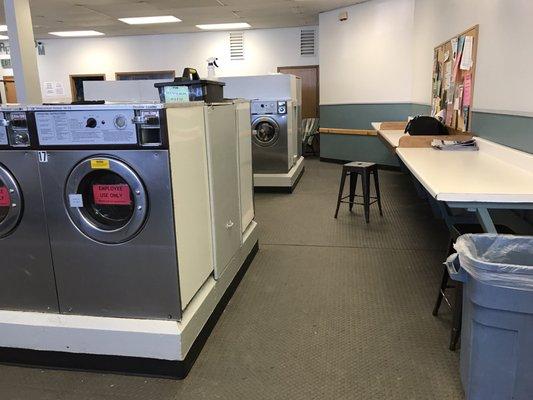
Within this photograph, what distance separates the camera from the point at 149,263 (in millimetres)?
1887

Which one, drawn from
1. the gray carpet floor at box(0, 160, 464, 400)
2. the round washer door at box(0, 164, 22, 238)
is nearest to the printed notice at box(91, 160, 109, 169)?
the round washer door at box(0, 164, 22, 238)

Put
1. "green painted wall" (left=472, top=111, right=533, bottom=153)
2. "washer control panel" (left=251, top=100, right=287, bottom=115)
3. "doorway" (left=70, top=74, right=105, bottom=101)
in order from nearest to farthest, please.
Result: "green painted wall" (left=472, top=111, right=533, bottom=153) < "washer control panel" (left=251, top=100, right=287, bottom=115) < "doorway" (left=70, top=74, right=105, bottom=101)

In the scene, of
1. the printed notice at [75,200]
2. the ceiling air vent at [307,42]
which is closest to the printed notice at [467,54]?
the printed notice at [75,200]

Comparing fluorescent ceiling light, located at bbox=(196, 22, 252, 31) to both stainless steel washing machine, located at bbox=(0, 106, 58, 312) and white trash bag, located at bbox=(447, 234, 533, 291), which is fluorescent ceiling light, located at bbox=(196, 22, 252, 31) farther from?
white trash bag, located at bbox=(447, 234, 533, 291)

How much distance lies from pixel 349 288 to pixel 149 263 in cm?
145

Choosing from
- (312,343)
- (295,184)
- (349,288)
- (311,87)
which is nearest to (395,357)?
(312,343)

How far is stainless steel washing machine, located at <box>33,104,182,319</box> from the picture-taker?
1.77 meters

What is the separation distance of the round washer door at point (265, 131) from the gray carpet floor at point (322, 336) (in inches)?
83.9

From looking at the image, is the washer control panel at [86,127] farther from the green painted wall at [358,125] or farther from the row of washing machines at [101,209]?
the green painted wall at [358,125]

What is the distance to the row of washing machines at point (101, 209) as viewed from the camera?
5.84ft

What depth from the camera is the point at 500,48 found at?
10.1ft

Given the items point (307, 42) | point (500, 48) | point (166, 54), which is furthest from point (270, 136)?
point (166, 54)

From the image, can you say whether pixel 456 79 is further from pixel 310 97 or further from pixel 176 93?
pixel 310 97

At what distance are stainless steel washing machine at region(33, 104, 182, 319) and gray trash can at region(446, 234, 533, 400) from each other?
3.98 ft
